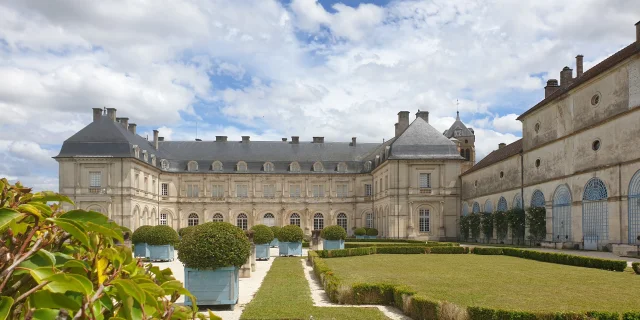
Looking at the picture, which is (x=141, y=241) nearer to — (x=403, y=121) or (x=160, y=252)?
(x=160, y=252)

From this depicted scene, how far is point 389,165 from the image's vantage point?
134 ft

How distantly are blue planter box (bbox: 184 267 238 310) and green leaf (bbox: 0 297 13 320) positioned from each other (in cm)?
949

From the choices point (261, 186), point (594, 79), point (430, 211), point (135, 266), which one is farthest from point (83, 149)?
point (135, 266)

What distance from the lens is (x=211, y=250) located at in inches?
419

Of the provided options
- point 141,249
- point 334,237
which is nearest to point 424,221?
point 334,237

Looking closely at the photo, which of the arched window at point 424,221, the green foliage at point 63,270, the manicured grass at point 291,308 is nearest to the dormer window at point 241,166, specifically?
the arched window at point 424,221

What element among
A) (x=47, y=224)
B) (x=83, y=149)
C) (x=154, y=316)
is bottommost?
(x=154, y=316)

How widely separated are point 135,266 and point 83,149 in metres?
41.4

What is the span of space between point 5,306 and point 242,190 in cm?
4858

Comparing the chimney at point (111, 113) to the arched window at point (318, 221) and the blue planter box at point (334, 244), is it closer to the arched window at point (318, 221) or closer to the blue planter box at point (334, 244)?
the arched window at point (318, 221)

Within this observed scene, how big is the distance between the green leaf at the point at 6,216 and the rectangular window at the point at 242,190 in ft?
159

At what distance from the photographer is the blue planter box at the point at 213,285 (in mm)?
10398

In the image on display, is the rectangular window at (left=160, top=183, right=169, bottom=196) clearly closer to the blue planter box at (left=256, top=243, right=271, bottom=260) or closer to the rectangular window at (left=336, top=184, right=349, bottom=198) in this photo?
the rectangular window at (left=336, top=184, right=349, bottom=198)

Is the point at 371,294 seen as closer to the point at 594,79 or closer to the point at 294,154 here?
the point at 594,79
